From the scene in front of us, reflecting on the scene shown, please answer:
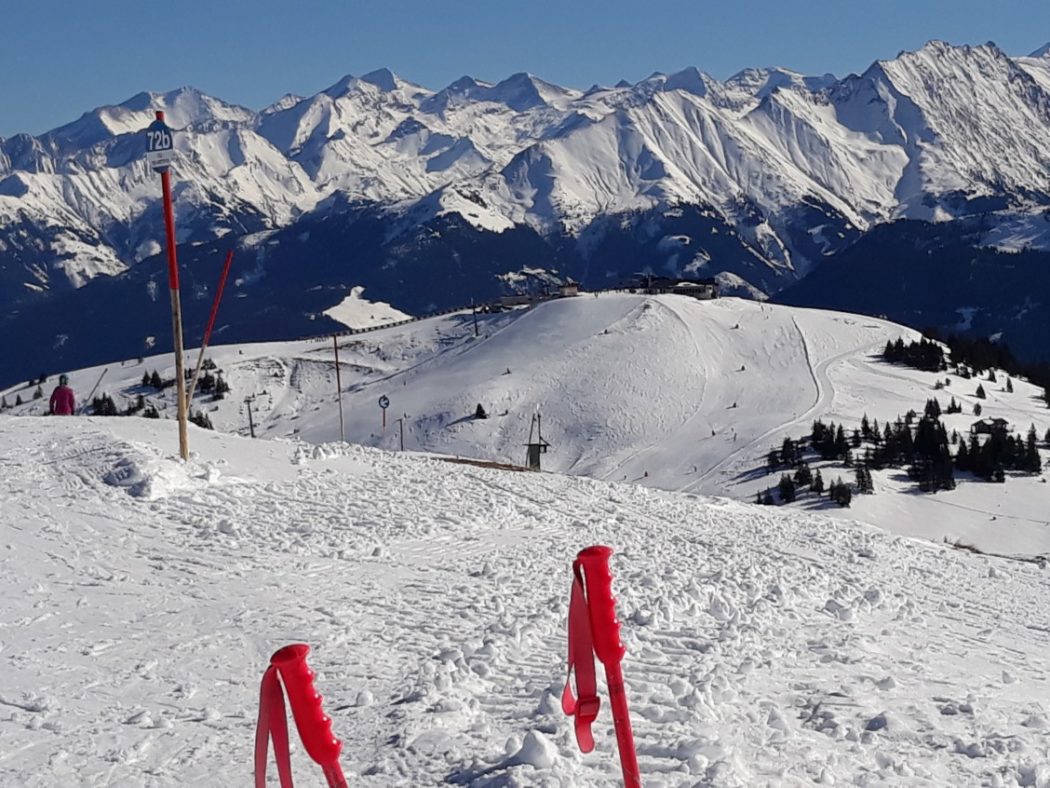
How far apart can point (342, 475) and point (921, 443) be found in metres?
50.3

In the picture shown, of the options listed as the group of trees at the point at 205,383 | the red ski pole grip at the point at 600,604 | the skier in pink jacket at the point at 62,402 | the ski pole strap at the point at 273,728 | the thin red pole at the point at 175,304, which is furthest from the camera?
the group of trees at the point at 205,383

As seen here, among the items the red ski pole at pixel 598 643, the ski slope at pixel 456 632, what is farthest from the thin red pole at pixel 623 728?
the ski slope at pixel 456 632

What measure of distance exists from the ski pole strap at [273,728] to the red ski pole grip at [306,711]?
0.13 m

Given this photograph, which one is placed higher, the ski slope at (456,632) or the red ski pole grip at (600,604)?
the red ski pole grip at (600,604)

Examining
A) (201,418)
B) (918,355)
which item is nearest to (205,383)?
(201,418)

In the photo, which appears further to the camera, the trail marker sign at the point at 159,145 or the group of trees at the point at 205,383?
the group of trees at the point at 205,383

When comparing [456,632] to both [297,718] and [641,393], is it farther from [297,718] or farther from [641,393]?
[641,393]

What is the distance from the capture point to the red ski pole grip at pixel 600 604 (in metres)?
5.89

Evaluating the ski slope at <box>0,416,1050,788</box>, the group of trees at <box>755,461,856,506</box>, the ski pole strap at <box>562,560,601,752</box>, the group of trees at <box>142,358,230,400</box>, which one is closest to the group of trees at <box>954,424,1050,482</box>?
the group of trees at <box>755,461,856,506</box>

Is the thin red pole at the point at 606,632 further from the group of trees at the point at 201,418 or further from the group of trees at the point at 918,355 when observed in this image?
the group of trees at the point at 918,355

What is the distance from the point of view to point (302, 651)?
18.1ft

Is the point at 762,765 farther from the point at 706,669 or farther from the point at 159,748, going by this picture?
the point at 159,748

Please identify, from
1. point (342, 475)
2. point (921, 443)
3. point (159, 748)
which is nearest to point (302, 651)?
point (159, 748)

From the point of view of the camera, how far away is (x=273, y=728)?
565cm
